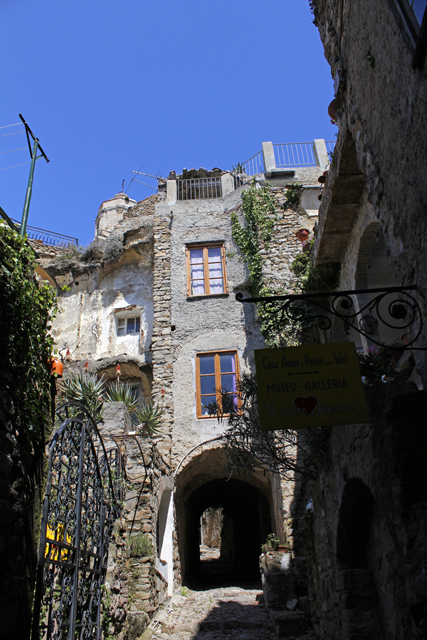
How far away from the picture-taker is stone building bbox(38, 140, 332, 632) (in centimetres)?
1115

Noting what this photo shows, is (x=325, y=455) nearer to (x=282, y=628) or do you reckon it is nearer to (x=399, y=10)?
(x=282, y=628)

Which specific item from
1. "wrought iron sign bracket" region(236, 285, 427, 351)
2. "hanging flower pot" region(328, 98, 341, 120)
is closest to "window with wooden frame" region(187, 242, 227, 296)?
"wrought iron sign bracket" region(236, 285, 427, 351)

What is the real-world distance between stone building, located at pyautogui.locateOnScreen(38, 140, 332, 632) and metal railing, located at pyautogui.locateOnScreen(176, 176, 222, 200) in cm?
4

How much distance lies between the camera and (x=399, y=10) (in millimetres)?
3666

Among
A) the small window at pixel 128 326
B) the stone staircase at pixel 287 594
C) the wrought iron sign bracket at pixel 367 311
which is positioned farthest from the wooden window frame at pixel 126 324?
the stone staircase at pixel 287 594

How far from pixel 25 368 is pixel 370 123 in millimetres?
3863

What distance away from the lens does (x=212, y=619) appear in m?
7.58

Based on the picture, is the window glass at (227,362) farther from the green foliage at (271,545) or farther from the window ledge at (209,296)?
the green foliage at (271,545)

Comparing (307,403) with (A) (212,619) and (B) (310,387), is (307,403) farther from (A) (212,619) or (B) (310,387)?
(A) (212,619)

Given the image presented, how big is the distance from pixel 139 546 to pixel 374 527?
4.35 metres

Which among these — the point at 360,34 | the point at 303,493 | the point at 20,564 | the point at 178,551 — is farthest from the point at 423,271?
the point at 178,551

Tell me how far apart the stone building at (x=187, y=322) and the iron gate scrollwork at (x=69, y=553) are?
3.50 metres

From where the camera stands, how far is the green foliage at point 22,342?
12.0 ft

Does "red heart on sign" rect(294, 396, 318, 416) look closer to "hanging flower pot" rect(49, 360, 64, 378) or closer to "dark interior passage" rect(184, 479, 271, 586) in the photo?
"hanging flower pot" rect(49, 360, 64, 378)
